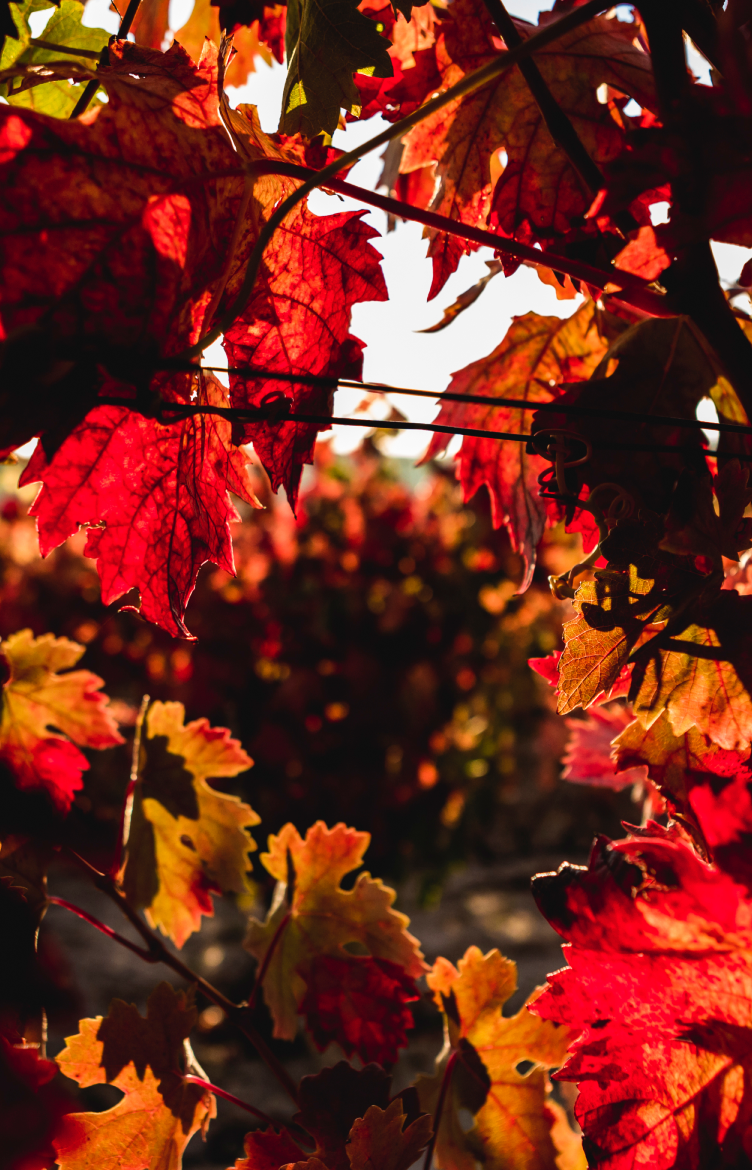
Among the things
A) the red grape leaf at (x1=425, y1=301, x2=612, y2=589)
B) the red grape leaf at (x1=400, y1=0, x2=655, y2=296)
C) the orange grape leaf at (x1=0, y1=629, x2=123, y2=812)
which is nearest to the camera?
the red grape leaf at (x1=400, y1=0, x2=655, y2=296)

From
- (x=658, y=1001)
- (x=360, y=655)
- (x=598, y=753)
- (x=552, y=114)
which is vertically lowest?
(x=658, y=1001)

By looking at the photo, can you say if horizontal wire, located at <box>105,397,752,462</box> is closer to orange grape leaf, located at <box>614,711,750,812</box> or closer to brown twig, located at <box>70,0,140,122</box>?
orange grape leaf, located at <box>614,711,750,812</box>

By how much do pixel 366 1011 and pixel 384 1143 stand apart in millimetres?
371

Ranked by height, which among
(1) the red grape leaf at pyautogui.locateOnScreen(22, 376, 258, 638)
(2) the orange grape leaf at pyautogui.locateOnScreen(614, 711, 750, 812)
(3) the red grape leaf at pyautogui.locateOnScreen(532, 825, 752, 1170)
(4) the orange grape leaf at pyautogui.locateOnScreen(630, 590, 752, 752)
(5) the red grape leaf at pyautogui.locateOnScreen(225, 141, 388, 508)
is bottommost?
(3) the red grape leaf at pyautogui.locateOnScreen(532, 825, 752, 1170)

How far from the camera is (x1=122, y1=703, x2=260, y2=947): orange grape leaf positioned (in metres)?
1.12

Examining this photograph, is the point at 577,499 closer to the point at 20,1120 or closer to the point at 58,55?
the point at 20,1120

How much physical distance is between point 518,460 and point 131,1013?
0.75m

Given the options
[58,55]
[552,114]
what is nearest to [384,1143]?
[552,114]

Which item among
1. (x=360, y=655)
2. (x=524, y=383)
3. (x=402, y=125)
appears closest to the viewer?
(x=402, y=125)

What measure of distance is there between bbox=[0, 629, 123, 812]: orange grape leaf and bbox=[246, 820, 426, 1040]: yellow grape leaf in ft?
1.03

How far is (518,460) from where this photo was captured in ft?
3.01

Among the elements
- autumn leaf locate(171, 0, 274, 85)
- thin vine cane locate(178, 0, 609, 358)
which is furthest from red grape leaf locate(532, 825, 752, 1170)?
autumn leaf locate(171, 0, 274, 85)

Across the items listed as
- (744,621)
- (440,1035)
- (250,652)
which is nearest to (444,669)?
(250,652)

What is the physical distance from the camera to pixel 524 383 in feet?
2.94
